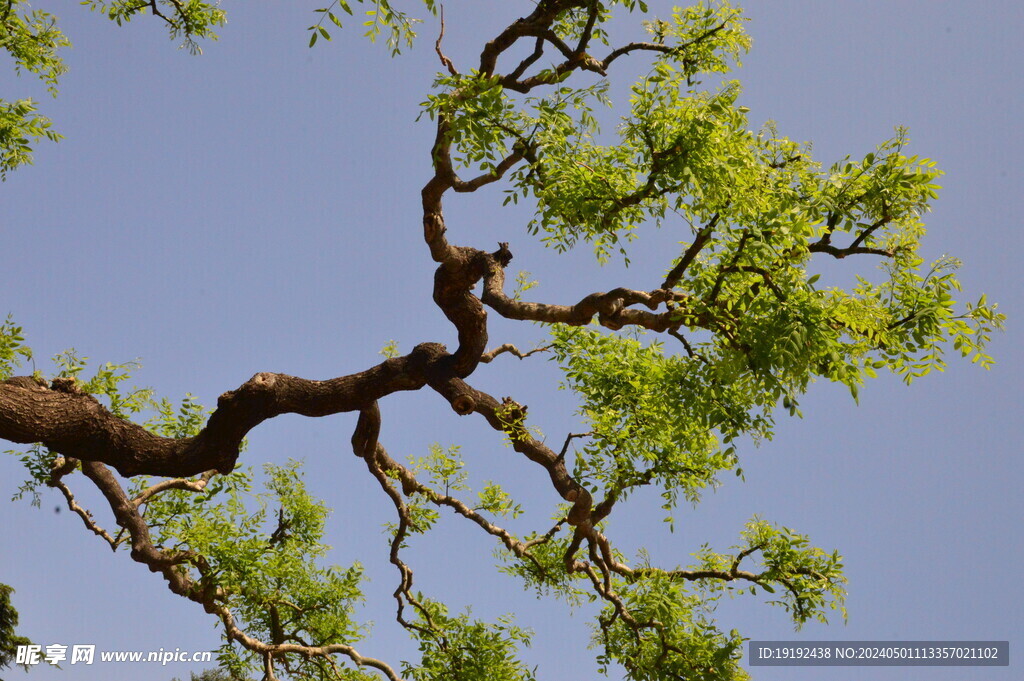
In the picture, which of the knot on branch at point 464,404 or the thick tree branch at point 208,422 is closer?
the thick tree branch at point 208,422

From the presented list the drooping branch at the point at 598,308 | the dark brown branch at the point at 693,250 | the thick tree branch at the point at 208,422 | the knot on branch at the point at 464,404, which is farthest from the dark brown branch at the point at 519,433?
the dark brown branch at the point at 693,250

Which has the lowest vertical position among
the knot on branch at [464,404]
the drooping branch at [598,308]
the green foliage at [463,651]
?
the green foliage at [463,651]

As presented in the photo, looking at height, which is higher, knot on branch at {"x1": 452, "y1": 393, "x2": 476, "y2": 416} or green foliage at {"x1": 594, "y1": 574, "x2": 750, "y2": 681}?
knot on branch at {"x1": 452, "y1": 393, "x2": 476, "y2": 416}

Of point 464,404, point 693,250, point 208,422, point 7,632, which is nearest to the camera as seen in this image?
point 693,250

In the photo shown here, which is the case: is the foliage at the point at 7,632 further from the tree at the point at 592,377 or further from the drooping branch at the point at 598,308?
the drooping branch at the point at 598,308

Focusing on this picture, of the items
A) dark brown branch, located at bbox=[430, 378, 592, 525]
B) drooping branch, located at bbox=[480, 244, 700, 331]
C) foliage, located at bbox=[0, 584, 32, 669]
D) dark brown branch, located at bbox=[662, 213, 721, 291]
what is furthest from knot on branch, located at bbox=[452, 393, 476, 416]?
foliage, located at bbox=[0, 584, 32, 669]

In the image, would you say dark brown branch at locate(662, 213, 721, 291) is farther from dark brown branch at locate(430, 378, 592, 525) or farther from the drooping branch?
dark brown branch at locate(430, 378, 592, 525)

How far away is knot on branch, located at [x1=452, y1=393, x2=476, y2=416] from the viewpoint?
355 inches

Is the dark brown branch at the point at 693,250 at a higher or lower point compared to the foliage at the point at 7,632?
higher

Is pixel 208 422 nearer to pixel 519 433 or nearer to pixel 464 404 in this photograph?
pixel 464 404

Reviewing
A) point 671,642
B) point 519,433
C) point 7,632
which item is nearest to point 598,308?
point 519,433

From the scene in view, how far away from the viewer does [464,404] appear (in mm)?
9047

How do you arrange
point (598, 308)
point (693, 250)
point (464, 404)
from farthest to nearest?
point (464, 404) < point (598, 308) < point (693, 250)

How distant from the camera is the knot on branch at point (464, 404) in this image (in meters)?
9.02
